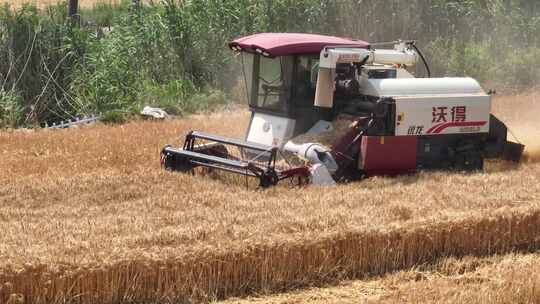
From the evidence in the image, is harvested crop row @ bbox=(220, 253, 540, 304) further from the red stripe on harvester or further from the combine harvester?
the red stripe on harvester

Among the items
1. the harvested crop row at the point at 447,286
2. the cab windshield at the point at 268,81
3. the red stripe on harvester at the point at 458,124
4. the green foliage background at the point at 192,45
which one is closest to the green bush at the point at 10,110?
the green foliage background at the point at 192,45

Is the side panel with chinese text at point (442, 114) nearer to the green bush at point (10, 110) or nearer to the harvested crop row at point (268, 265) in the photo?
the harvested crop row at point (268, 265)

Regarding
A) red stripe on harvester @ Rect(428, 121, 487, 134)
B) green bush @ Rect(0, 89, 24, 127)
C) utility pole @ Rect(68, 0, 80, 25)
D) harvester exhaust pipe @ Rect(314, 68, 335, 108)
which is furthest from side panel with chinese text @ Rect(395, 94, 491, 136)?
utility pole @ Rect(68, 0, 80, 25)

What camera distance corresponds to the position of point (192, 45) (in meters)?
16.7

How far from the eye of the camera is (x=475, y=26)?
19.8m

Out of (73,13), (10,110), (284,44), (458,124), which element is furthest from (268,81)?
(73,13)

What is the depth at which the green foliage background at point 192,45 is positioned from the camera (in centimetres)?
1491

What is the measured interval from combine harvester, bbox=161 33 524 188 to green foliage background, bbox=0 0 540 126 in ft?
17.2

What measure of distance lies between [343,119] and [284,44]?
104 centimetres

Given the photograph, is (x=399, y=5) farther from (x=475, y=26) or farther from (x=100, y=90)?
(x=100, y=90)

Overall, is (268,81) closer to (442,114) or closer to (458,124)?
(442,114)

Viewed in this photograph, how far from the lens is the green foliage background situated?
14.9 m

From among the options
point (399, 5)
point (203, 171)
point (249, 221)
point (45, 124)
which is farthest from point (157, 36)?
point (249, 221)

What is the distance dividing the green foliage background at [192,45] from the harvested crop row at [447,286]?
8797mm
